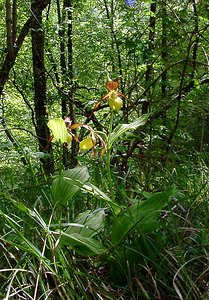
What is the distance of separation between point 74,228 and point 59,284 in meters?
0.18

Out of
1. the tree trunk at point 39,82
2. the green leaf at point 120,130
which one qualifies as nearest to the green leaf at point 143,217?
the green leaf at point 120,130

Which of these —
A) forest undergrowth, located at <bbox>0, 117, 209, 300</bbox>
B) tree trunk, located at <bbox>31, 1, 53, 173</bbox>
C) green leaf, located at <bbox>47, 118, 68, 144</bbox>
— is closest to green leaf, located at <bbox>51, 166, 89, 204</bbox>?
forest undergrowth, located at <bbox>0, 117, 209, 300</bbox>

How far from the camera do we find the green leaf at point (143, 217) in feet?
3.28

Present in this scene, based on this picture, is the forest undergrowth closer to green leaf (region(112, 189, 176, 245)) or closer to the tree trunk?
green leaf (region(112, 189, 176, 245))

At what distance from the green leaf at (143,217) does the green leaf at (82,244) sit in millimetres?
62

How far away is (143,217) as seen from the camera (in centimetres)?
100

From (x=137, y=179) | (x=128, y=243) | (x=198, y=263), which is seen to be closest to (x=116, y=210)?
(x=128, y=243)

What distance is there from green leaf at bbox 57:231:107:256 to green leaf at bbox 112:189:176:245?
0.06m

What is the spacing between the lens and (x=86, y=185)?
3.66 feet

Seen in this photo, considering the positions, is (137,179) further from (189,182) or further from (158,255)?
(158,255)

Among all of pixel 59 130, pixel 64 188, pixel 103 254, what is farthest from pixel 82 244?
pixel 59 130

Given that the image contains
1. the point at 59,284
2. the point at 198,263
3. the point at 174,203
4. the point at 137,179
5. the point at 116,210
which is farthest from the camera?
the point at 137,179

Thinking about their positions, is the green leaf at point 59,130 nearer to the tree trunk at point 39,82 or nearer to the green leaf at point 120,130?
the green leaf at point 120,130

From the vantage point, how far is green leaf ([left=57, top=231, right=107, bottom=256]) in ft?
3.08
